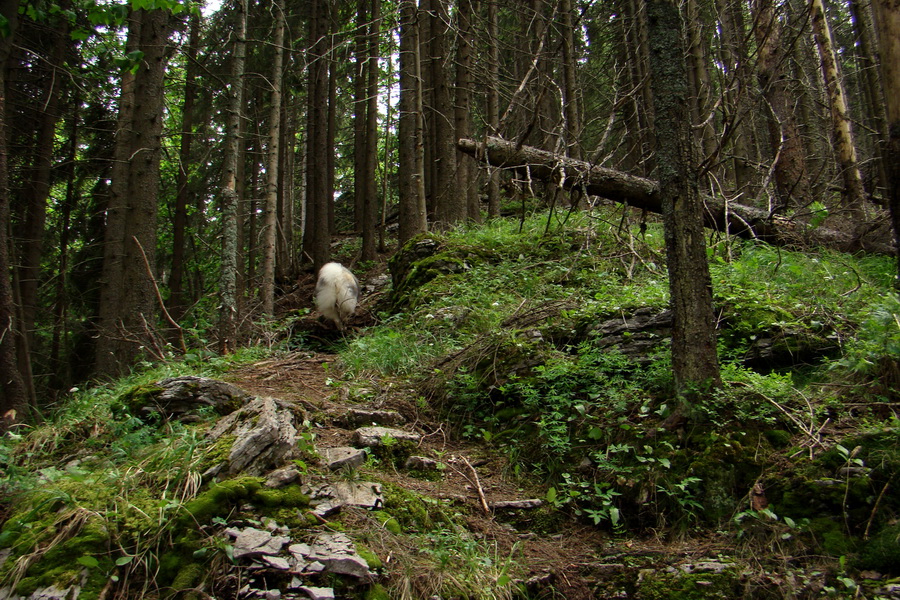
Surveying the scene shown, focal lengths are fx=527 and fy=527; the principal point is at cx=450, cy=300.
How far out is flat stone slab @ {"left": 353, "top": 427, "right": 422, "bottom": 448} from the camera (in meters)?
4.18

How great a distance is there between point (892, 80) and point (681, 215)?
1.34 metres

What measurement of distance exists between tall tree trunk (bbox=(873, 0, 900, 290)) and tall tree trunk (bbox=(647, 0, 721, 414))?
→ 1.04m

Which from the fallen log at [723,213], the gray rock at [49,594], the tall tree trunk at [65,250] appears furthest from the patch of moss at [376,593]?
the tall tree trunk at [65,250]

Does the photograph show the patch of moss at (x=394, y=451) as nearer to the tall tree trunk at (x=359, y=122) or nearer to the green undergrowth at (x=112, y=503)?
the green undergrowth at (x=112, y=503)

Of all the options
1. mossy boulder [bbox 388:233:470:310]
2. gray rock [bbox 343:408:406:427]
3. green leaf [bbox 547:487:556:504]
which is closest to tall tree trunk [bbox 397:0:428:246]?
mossy boulder [bbox 388:233:470:310]

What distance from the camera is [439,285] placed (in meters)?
7.85

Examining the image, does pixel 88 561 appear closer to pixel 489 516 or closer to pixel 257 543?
pixel 257 543

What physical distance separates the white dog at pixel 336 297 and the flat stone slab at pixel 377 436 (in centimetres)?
440

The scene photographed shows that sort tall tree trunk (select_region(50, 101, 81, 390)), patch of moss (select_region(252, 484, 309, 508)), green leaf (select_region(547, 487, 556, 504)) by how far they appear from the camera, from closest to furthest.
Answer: patch of moss (select_region(252, 484, 309, 508)) < green leaf (select_region(547, 487, 556, 504)) < tall tree trunk (select_region(50, 101, 81, 390))

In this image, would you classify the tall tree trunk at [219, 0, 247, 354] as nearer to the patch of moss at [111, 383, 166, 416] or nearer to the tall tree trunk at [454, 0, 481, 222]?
the patch of moss at [111, 383, 166, 416]

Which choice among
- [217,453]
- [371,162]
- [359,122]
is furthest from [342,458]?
[359,122]

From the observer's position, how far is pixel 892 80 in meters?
3.10

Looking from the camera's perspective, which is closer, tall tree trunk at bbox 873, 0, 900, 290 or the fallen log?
tall tree trunk at bbox 873, 0, 900, 290

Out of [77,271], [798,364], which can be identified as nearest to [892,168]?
[798,364]
